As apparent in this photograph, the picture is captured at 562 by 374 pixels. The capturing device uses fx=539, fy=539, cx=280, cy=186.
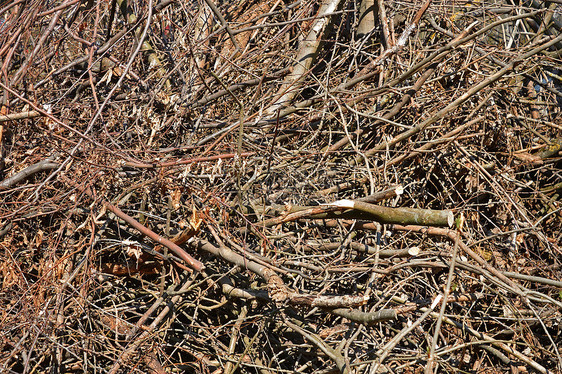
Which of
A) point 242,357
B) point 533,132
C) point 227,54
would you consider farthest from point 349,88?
point 242,357

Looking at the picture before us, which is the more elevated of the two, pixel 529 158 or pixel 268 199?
pixel 268 199

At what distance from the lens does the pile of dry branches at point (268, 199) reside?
2645 millimetres

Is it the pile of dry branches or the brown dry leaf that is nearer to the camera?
the pile of dry branches

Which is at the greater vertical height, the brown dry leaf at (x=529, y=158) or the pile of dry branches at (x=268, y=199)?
the pile of dry branches at (x=268, y=199)

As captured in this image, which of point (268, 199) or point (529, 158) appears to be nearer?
point (268, 199)

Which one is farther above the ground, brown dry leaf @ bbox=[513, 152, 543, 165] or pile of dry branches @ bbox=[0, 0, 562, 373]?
pile of dry branches @ bbox=[0, 0, 562, 373]

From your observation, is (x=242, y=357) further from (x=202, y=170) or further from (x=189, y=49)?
(x=189, y=49)

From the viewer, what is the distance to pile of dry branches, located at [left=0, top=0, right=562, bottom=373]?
2645mm

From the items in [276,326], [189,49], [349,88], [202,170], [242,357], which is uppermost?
[189,49]

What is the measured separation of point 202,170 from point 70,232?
771mm

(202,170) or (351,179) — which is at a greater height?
A: (202,170)

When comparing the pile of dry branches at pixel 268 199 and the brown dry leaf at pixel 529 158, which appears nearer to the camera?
the pile of dry branches at pixel 268 199

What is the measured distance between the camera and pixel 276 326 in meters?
3.12

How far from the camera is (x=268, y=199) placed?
3.20 metres
